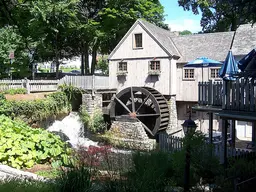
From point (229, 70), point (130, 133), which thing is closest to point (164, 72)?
point (130, 133)

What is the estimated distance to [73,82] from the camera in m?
20.7

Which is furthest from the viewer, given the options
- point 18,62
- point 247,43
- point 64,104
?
point 18,62

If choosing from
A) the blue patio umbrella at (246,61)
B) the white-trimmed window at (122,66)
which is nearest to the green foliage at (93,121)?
the white-trimmed window at (122,66)

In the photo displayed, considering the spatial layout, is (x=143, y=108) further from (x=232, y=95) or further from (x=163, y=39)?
(x=232, y=95)

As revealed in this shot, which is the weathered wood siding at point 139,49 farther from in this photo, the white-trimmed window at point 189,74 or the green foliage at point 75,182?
the green foliage at point 75,182

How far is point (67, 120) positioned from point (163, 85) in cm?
650

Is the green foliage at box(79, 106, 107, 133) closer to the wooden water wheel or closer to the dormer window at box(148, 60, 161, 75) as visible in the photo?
the wooden water wheel

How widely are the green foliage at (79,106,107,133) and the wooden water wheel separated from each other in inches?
32.2

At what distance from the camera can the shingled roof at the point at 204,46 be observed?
19328 millimetres

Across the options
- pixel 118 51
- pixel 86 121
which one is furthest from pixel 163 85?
pixel 86 121

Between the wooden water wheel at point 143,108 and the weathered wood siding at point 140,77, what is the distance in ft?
2.87

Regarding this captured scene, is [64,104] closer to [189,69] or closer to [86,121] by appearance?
[86,121]

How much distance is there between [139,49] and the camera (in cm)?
2070

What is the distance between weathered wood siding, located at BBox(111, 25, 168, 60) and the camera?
65.8ft
